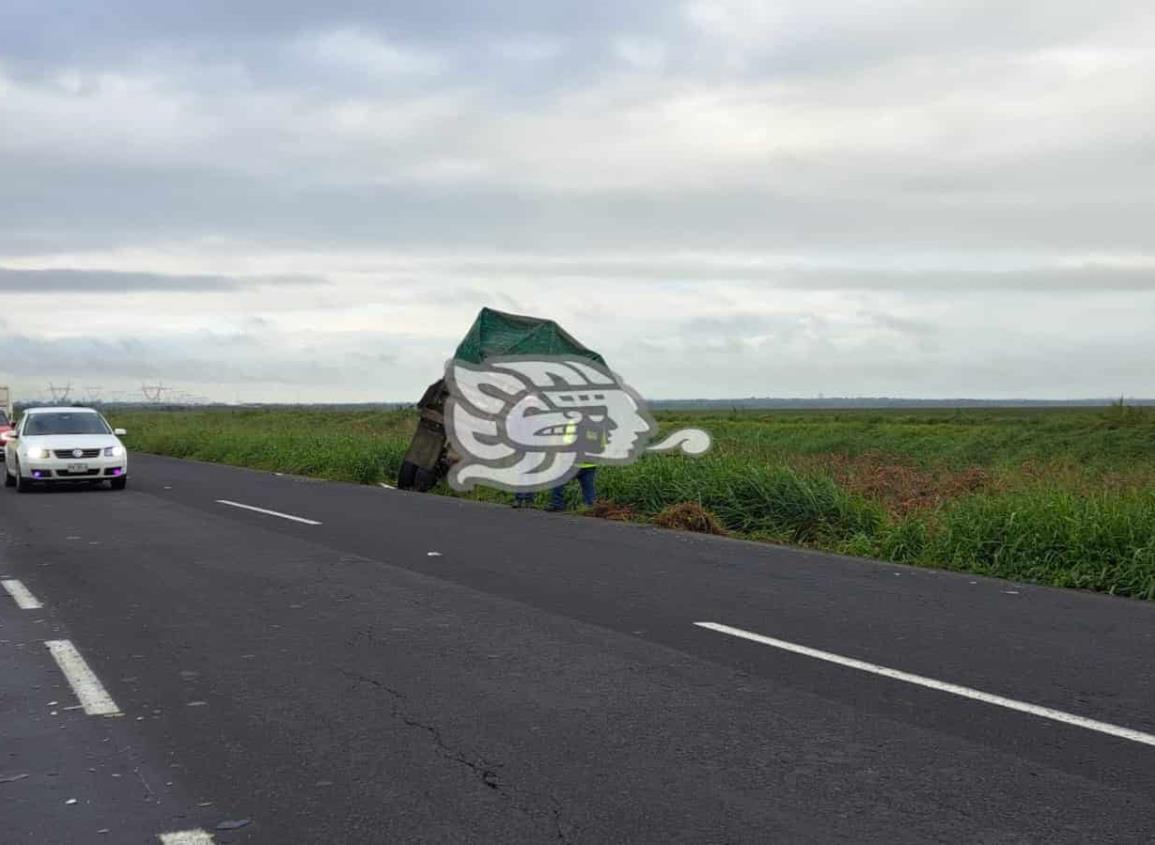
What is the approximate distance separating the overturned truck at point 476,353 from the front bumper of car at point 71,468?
509 centimetres

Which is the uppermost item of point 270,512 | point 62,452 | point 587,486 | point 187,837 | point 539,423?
point 539,423

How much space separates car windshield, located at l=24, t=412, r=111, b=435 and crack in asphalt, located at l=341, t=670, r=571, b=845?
16886 millimetres

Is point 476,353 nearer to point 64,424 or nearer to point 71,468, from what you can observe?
point 71,468

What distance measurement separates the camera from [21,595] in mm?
9391

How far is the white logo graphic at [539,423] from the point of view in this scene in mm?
18109

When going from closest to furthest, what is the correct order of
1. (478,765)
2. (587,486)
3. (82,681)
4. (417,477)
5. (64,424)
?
(478,765) < (82,681) < (587,486) < (417,477) < (64,424)

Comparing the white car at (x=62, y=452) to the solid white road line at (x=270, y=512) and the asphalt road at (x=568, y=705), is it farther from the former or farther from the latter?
the asphalt road at (x=568, y=705)

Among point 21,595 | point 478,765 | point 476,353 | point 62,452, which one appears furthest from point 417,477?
point 478,765

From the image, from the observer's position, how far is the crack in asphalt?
436cm

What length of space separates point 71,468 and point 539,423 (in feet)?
27.4

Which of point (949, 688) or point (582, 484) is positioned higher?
point (582, 484)

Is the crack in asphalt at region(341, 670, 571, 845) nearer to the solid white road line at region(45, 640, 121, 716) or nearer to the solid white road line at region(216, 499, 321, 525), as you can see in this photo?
the solid white road line at region(45, 640, 121, 716)

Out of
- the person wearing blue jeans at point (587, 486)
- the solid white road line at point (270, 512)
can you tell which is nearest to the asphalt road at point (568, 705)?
the solid white road line at point (270, 512)

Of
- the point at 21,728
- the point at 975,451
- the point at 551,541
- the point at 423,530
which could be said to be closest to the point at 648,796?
the point at 21,728
